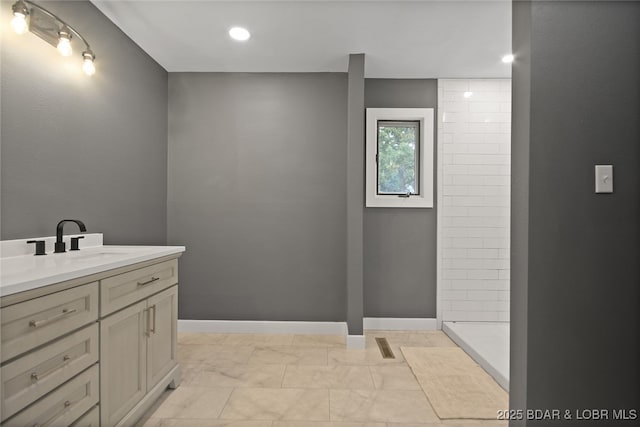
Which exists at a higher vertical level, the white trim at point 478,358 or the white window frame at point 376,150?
the white window frame at point 376,150

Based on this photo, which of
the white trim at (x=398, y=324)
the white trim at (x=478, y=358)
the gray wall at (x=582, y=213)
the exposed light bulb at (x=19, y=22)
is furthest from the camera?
the white trim at (x=398, y=324)

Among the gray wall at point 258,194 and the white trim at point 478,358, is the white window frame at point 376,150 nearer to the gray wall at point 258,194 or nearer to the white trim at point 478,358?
the gray wall at point 258,194

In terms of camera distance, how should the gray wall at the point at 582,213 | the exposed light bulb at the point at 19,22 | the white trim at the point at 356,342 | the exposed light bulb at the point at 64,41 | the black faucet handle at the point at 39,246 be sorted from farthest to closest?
the white trim at the point at 356,342 → the exposed light bulb at the point at 64,41 → the black faucet handle at the point at 39,246 → the exposed light bulb at the point at 19,22 → the gray wall at the point at 582,213

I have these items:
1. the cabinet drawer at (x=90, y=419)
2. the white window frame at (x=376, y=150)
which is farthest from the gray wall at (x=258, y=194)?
the cabinet drawer at (x=90, y=419)

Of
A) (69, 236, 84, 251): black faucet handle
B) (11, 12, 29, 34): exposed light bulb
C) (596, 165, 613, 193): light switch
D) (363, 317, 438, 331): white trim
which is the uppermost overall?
(11, 12, 29, 34): exposed light bulb

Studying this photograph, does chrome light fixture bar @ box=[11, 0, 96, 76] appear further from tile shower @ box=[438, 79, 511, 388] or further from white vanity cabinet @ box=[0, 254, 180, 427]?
tile shower @ box=[438, 79, 511, 388]

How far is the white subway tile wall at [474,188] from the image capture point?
11.6 ft

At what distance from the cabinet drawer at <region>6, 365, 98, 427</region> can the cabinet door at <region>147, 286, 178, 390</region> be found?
1.54 feet

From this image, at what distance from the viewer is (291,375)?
2.48 meters

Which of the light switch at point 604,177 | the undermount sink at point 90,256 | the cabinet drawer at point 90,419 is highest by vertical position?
the light switch at point 604,177

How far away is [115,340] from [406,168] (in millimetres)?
3053

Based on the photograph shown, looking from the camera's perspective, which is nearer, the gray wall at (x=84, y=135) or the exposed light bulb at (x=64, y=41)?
the gray wall at (x=84, y=135)

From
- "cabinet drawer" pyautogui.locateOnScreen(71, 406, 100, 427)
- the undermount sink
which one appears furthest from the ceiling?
"cabinet drawer" pyautogui.locateOnScreen(71, 406, 100, 427)

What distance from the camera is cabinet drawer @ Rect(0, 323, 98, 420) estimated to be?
1.07m
